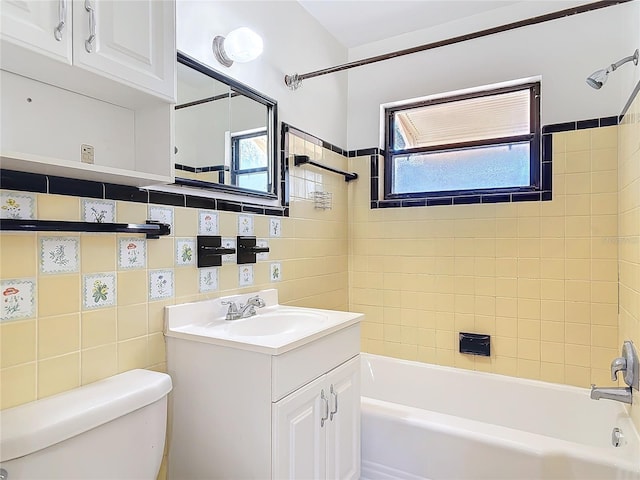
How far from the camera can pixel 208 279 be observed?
1695 millimetres

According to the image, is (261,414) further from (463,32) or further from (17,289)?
(463,32)

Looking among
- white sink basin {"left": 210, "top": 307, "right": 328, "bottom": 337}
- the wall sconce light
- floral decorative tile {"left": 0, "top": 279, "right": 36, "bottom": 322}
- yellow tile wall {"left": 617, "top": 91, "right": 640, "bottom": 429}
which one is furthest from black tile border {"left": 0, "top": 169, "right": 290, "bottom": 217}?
yellow tile wall {"left": 617, "top": 91, "right": 640, "bottom": 429}

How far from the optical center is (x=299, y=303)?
2281 mm

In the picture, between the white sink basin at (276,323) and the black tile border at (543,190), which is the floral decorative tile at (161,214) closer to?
the white sink basin at (276,323)

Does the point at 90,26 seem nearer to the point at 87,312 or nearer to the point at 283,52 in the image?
the point at 87,312

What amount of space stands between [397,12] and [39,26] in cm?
207

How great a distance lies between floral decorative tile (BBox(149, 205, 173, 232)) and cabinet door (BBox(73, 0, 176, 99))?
1.37ft

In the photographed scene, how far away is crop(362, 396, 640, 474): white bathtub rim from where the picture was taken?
147 cm

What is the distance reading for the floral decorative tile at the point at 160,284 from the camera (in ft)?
4.75

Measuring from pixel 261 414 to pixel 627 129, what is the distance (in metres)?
2.03

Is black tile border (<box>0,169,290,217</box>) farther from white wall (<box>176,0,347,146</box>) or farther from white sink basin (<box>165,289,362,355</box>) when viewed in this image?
white wall (<box>176,0,347,146</box>)

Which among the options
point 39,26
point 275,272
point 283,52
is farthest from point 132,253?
point 283,52

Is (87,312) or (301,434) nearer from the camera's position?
(87,312)

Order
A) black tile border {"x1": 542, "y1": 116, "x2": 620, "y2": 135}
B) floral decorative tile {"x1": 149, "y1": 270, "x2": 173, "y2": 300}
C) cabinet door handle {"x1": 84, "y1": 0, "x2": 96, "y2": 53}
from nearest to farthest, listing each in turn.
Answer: cabinet door handle {"x1": 84, "y1": 0, "x2": 96, "y2": 53}, floral decorative tile {"x1": 149, "y1": 270, "x2": 173, "y2": 300}, black tile border {"x1": 542, "y1": 116, "x2": 620, "y2": 135}
